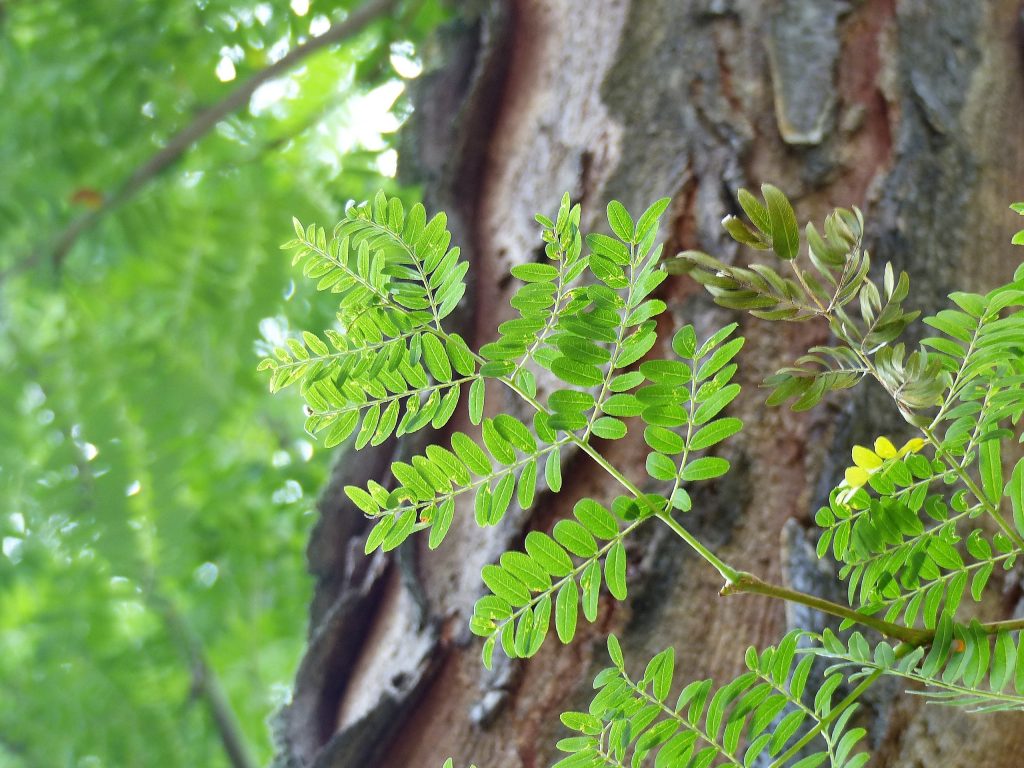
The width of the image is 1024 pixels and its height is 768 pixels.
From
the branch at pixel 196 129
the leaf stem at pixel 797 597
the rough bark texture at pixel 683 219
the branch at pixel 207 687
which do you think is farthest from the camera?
the branch at pixel 207 687

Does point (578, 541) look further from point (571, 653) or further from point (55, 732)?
point (55, 732)

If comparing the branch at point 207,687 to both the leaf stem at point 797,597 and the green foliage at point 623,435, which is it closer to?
the green foliage at point 623,435

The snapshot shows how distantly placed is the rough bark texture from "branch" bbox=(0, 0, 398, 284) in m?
0.57

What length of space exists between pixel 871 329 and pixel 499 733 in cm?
46

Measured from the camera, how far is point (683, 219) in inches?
34.9

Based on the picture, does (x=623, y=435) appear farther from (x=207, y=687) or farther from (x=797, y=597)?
(x=207, y=687)

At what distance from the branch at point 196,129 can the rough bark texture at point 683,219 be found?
1.86ft

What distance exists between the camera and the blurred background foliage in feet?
5.74

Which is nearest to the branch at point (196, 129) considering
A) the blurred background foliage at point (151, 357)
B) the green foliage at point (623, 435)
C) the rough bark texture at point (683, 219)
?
the blurred background foliage at point (151, 357)

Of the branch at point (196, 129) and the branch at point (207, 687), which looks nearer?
the branch at point (196, 129)

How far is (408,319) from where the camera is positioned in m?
0.51

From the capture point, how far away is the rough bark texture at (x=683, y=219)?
2.48ft

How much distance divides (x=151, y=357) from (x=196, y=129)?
47 centimetres

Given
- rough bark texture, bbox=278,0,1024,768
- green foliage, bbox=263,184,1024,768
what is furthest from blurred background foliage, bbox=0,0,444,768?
green foliage, bbox=263,184,1024,768
